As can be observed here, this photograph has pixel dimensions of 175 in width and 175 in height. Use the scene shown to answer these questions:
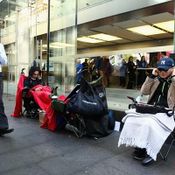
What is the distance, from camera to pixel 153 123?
2.96m

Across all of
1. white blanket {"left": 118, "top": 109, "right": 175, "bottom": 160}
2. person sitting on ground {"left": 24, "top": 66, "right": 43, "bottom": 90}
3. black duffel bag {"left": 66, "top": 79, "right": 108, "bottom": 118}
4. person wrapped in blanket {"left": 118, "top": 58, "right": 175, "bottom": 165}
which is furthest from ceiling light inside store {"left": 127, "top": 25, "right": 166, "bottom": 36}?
white blanket {"left": 118, "top": 109, "right": 175, "bottom": 160}

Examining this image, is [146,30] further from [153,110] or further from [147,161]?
[147,161]

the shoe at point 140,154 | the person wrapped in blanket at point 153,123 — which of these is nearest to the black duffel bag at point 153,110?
the person wrapped in blanket at point 153,123

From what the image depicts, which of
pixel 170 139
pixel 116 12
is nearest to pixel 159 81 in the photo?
pixel 170 139

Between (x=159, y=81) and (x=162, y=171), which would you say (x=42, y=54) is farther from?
(x=162, y=171)

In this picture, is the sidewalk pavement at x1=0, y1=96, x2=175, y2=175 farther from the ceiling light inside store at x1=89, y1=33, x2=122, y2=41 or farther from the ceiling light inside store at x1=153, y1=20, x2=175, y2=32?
the ceiling light inside store at x1=89, y1=33, x2=122, y2=41

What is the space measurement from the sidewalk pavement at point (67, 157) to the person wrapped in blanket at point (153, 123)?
0.19 m

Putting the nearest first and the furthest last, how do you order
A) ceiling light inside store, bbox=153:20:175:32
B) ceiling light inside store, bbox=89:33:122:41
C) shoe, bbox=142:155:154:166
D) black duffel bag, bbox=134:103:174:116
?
shoe, bbox=142:155:154:166 → black duffel bag, bbox=134:103:174:116 → ceiling light inside store, bbox=153:20:175:32 → ceiling light inside store, bbox=89:33:122:41

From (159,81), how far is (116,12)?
4.17 m

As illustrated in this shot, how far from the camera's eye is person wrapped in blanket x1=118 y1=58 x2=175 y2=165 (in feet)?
9.61

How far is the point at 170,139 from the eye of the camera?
3.68 m

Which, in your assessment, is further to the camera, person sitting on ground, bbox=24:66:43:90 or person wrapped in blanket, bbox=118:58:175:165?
person sitting on ground, bbox=24:66:43:90

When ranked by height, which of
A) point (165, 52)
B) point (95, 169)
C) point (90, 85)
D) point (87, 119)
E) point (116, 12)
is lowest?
point (95, 169)

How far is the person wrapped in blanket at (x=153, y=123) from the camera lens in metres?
2.93
